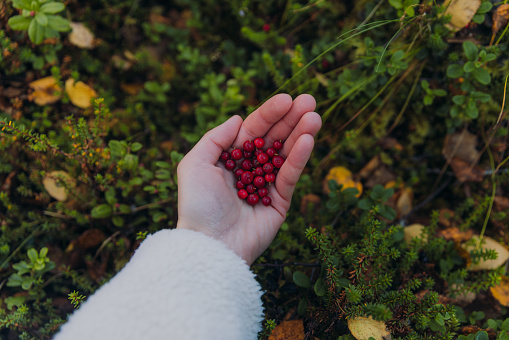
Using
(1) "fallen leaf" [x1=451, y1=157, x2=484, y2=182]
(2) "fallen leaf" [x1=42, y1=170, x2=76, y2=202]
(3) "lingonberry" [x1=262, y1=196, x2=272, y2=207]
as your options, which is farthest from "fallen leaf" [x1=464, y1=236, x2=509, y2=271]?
(2) "fallen leaf" [x1=42, y1=170, x2=76, y2=202]

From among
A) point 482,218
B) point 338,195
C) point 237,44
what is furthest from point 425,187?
point 237,44

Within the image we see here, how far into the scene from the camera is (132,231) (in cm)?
322

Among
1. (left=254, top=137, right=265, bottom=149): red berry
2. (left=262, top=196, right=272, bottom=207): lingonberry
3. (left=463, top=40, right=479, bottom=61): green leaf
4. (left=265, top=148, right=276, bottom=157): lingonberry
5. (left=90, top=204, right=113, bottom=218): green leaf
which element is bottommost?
(left=90, top=204, right=113, bottom=218): green leaf

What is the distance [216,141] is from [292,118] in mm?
635

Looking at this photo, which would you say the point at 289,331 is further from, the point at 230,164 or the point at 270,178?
the point at 230,164

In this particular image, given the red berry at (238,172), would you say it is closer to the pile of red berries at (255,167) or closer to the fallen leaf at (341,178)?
the pile of red berries at (255,167)

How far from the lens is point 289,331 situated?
2443 mm

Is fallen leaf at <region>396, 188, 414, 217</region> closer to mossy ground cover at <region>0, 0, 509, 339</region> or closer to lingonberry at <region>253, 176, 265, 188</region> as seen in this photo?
mossy ground cover at <region>0, 0, 509, 339</region>

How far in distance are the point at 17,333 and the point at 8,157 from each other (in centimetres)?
151

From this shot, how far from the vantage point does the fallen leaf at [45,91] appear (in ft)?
11.3

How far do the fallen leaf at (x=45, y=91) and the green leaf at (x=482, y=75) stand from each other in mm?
3768

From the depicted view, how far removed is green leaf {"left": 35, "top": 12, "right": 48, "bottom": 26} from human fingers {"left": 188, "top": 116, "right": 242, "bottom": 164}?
1653 millimetres

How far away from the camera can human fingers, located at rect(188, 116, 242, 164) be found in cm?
261

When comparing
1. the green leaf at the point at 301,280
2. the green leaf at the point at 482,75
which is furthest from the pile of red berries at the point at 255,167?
the green leaf at the point at 482,75
